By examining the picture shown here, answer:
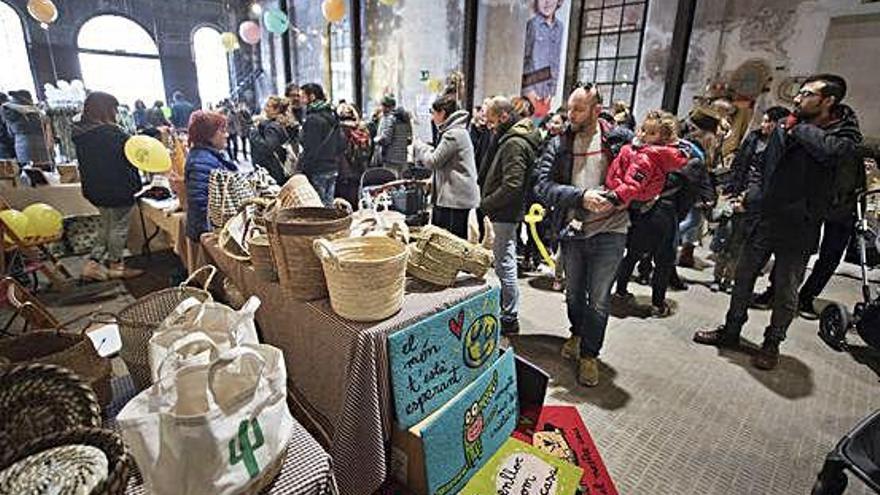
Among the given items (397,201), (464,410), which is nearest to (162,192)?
(397,201)

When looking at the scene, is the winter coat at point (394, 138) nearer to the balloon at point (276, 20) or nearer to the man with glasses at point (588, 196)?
the man with glasses at point (588, 196)

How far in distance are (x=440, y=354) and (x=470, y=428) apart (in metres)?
0.29

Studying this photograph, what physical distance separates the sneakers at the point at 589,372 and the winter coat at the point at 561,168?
2.31 feet

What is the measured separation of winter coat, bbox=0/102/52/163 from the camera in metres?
5.05

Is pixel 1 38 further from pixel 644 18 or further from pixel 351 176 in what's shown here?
pixel 644 18

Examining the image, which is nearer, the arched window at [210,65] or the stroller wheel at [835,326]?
the stroller wheel at [835,326]

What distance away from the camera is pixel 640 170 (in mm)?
1841

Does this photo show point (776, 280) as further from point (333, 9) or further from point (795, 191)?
point (333, 9)

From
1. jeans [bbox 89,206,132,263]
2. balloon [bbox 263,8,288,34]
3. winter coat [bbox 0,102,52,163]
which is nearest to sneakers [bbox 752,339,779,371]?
jeans [bbox 89,206,132,263]

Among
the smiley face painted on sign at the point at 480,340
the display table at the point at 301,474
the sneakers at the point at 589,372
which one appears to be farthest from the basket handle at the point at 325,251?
the sneakers at the point at 589,372

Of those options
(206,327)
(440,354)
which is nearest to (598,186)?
(440,354)

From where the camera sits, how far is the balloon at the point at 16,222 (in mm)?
2787

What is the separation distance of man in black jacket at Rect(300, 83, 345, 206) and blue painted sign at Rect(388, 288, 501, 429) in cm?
263

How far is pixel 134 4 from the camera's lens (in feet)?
41.7
